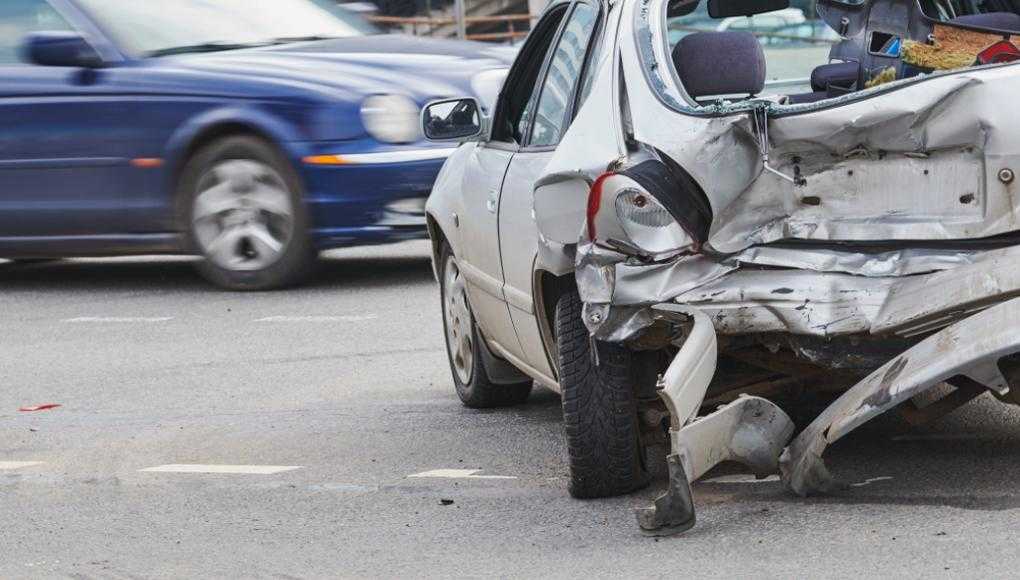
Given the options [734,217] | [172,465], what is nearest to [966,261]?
[734,217]

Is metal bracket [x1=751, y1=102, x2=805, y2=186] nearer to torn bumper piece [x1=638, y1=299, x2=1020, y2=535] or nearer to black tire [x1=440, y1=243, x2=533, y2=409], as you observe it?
torn bumper piece [x1=638, y1=299, x2=1020, y2=535]

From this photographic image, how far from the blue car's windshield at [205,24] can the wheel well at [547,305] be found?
6.03 meters

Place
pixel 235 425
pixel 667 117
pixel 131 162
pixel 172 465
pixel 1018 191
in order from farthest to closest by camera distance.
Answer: pixel 131 162, pixel 235 425, pixel 172 465, pixel 667 117, pixel 1018 191

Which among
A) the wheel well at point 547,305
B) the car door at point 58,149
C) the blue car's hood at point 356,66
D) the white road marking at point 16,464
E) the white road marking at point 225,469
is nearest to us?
the wheel well at point 547,305

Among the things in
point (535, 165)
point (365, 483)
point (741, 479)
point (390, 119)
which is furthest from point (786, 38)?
point (741, 479)

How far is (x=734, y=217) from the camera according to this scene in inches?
207

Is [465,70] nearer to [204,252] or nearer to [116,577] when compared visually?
[204,252]

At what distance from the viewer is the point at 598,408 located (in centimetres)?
545

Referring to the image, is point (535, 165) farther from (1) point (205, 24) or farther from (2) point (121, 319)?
(1) point (205, 24)

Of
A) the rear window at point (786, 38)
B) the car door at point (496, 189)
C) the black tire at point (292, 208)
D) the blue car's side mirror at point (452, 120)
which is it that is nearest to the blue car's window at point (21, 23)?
the black tire at point (292, 208)

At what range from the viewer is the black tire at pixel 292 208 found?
11047 mm

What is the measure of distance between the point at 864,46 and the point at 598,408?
2.81 m

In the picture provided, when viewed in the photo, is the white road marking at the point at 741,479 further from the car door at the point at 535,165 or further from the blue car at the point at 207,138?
the blue car at the point at 207,138

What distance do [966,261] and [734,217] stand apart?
616 millimetres
